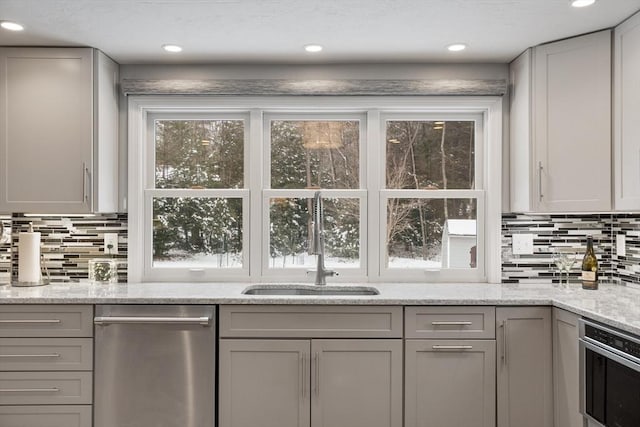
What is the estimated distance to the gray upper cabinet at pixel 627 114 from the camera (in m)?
2.34

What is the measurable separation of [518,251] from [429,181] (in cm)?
71

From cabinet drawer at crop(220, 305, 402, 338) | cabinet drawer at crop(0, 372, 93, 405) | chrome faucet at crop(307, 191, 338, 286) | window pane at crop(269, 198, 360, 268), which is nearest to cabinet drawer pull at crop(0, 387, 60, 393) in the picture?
cabinet drawer at crop(0, 372, 93, 405)

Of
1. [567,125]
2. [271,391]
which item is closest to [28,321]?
[271,391]

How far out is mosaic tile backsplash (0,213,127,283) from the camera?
3.08 meters

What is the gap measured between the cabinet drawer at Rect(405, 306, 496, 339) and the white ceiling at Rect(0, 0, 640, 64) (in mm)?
1436

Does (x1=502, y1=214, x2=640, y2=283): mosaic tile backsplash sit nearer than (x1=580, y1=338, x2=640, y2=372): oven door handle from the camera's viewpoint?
No

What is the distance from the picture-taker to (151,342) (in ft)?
8.20

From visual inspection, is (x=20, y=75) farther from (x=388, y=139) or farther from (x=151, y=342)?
(x=388, y=139)

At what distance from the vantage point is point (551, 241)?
3.07 meters

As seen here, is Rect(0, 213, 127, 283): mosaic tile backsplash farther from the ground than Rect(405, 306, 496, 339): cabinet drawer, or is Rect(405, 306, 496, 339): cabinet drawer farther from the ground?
Rect(0, 213, 127, 283): mosaic tile backsplash

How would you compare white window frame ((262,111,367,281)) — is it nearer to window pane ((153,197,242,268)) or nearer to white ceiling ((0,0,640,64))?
window pane ((153,197,242,268))

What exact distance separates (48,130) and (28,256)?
0.75m

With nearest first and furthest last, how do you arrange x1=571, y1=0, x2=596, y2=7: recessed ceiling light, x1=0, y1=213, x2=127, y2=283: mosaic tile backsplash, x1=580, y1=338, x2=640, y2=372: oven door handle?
1. x1=580, y1=338, x2=640, y2=372: oven door handle
2. x1=571, y1=0, x2=596, y2=7: recessed ceiling light
3. x1=0, y1=213, x2=127, y2=283: mosaic tile backsplash

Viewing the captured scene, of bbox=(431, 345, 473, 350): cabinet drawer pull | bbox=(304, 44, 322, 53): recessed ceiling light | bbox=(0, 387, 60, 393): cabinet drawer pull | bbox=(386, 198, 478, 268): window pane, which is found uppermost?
bbox=(304, 44, 322, 53): recessed ceiling light
